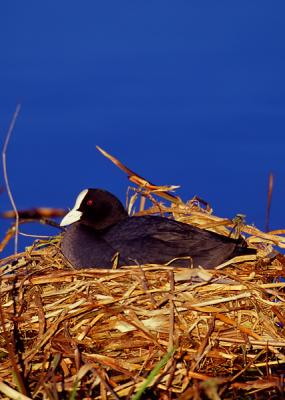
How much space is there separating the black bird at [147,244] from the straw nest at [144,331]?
0.84ft

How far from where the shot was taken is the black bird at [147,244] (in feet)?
12.0

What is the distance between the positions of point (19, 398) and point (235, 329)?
103 cm

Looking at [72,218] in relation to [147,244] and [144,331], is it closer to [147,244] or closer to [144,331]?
[147,244]

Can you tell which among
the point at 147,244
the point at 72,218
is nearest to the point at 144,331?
the point at 147,244

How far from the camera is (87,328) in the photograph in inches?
122

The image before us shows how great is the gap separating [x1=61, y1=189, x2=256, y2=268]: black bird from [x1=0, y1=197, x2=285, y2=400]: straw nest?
26cm

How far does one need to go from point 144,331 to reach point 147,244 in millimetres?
735

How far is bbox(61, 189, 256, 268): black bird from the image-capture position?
12.0 feet

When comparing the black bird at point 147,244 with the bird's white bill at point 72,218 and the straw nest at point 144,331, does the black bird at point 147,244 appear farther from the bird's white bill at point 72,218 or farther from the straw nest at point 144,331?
the straw nest at point 144,331

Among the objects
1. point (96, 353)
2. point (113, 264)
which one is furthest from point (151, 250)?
point (96, 353)

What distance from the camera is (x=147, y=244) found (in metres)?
3.71

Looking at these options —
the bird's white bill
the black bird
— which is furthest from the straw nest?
the bird's white bill

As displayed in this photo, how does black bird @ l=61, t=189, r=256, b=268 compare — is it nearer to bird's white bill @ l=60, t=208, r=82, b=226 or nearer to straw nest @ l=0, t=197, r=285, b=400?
bird's white bill @ l=60, t=208, r=82, b=226

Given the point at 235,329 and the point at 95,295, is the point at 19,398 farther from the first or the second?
the point at 235,329
